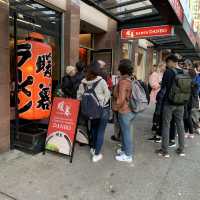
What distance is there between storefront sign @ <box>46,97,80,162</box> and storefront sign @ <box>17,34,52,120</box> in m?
0.32

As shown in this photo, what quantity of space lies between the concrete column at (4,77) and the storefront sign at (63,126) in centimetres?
71

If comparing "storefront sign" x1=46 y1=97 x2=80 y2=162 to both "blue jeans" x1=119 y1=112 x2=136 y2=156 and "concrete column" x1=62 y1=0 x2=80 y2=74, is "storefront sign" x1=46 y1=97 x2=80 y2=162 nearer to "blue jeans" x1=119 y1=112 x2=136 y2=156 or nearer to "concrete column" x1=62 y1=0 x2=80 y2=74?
"blue jeans" x1=119 y1=112 x2=136 y2=156

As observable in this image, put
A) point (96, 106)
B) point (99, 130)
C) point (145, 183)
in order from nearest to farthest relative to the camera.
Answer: point (145, 183)
point (96, 106)
point (99, 130)

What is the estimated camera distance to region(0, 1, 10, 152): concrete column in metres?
3.56

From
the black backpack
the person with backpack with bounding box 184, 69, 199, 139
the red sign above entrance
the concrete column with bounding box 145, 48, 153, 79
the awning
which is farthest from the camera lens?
the concrete column with bounding box 145, 48, 153, 79

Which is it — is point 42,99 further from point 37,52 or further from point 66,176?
point 66,176

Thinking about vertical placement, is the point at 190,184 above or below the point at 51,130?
below

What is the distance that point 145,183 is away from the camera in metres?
3.13

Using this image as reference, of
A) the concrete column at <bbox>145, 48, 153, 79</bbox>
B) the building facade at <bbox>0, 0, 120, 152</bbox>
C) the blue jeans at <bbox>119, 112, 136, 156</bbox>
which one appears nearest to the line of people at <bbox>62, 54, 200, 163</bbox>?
the blue jeans at <bbox>119, 112, 136, 156</bbox>

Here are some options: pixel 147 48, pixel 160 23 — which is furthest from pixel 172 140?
pixel 147 48

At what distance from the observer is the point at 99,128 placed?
3.69m

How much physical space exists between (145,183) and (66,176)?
1112 mm

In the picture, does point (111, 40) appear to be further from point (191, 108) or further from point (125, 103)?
point (125, 103)

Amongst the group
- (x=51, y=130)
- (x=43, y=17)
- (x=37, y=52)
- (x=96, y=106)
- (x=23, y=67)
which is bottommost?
(x=51, y=130)
